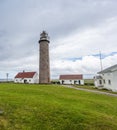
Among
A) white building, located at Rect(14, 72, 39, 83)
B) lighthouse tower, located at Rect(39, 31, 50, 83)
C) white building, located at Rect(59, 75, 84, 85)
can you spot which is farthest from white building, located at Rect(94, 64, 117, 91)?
white building, located at Rect(14, 72, 39, 83)

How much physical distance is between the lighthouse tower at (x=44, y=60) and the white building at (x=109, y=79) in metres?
13.9

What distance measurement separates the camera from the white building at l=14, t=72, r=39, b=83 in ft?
244

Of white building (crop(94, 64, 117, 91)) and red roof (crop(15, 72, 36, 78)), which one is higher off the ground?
red roof (crop(15, 72, 36, 78))

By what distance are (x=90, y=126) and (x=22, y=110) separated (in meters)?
4.43

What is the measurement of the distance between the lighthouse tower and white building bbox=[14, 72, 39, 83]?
25.7 m

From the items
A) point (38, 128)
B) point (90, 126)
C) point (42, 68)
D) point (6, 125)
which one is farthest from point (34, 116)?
point (42, 68)

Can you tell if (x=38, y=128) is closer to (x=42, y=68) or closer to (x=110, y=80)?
(x=110, y=80)

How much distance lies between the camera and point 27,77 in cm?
7519

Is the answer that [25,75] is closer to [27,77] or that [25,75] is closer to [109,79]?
[27,77]

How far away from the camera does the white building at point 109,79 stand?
124 feet

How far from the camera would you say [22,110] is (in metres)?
11.7

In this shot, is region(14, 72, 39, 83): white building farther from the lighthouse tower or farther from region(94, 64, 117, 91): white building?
region(94, 64, 117, 91): white building

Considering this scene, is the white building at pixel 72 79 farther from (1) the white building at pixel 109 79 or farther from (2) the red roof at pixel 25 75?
(1) the white building at pixel 109 79

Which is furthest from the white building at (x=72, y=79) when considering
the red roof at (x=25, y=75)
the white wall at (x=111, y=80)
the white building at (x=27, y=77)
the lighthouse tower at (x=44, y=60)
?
the white wall at (x=111, y=80)
